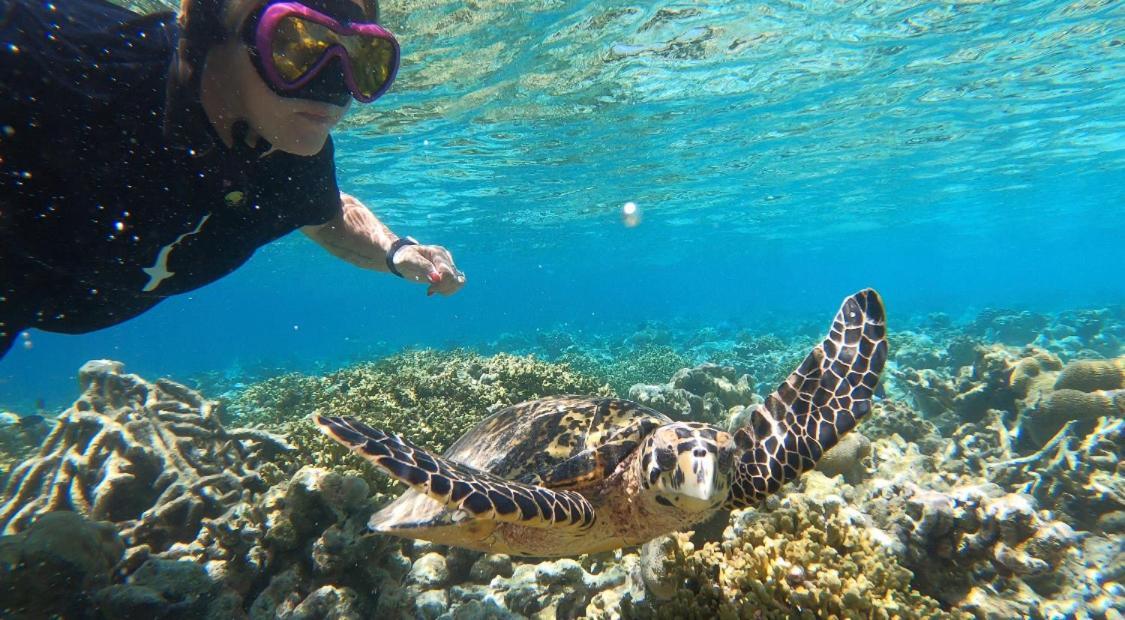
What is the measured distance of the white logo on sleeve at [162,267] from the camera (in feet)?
9.80

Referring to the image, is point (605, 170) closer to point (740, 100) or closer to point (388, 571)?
point (740, 100)

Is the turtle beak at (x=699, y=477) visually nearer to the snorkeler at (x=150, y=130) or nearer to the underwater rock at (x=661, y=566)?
the underwater rock at (x=661, y=566)

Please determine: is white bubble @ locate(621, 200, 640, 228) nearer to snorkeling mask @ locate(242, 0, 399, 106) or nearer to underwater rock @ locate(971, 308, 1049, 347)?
underwater rock @ locate(971, 308, 1049, 347)

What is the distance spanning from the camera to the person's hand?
156 inches

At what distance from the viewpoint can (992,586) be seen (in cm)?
356

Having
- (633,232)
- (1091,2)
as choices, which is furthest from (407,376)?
(633,232)

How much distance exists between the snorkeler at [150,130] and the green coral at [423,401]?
2677mm

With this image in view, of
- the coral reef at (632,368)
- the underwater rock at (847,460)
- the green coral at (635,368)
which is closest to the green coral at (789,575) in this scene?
the underwater rock at (847,460)

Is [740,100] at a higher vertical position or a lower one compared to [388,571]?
higher

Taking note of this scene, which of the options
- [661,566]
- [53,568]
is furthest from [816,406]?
[53,568]

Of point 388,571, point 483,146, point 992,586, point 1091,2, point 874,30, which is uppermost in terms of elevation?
point 483,146

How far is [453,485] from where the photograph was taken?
2.38 metres

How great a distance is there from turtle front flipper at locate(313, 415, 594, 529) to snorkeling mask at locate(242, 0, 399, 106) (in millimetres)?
1823

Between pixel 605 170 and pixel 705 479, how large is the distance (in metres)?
22.5
